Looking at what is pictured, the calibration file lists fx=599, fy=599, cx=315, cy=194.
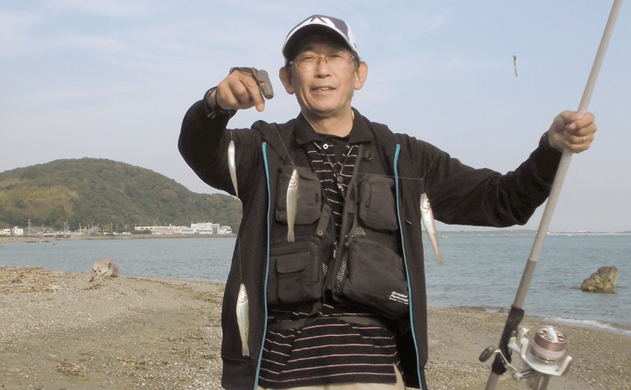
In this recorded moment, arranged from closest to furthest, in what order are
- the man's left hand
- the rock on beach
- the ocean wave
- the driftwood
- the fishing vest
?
the man's left hand → the fishing vest → the ocean wave → the driftwood → the rock on beach

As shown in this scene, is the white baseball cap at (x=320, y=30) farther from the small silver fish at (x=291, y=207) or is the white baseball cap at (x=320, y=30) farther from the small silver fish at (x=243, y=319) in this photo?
the small silver fish at (x=243, y=319)

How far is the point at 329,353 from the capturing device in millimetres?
2463

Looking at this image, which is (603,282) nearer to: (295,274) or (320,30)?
(320,30)

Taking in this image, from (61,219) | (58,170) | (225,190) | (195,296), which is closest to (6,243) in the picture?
(61,219)

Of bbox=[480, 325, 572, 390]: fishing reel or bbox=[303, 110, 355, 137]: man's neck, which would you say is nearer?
bbox=[480, 325, 572, 390]: fishing reel

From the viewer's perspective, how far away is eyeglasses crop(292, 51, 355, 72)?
2795 millimetres

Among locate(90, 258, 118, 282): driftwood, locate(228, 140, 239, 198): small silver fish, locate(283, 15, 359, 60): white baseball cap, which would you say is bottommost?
locate(90, 258, 118, 282): driftwood

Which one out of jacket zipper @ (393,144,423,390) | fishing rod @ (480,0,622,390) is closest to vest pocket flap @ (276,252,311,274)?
jacket zipper @ (393,144,423,390)

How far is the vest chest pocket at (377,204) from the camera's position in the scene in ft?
8.49

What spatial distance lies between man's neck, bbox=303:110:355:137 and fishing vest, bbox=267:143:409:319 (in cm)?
21

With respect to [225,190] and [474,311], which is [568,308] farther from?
[225,190]

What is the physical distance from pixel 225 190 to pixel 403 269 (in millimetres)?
948

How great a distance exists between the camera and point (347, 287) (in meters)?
2.47

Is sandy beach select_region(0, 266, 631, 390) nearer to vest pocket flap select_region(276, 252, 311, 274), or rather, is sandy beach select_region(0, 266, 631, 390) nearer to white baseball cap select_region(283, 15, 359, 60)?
vest pocket flap select_region(276, 252, 311, 274)
